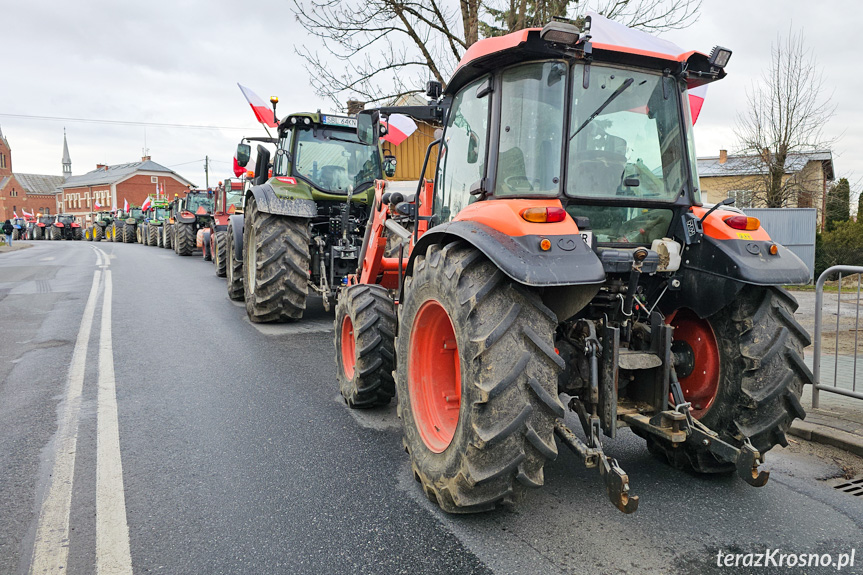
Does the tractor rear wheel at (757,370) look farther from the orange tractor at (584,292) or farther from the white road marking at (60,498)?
the white road marking at (60,498)

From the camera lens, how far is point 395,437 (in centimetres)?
428

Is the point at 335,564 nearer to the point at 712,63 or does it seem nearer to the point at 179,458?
the point at 179,458

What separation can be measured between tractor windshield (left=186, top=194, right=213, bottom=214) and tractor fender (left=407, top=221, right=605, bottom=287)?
72.1ft

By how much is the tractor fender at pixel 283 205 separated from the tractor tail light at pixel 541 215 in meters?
5.54

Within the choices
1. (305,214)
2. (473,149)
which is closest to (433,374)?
(473,149)

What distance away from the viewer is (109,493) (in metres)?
3.36

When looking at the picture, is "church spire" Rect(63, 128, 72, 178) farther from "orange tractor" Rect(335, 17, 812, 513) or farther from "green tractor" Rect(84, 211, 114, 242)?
"orange tractor" Rect(335, 17, 812, 513)

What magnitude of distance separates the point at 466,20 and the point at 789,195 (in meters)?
15.8

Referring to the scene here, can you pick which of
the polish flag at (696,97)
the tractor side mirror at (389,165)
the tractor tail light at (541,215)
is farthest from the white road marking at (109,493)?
the polish flag at (696,97)

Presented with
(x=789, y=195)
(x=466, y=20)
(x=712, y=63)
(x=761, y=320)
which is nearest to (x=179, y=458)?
(x=761, y=320)

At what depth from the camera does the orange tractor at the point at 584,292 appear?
2.77m

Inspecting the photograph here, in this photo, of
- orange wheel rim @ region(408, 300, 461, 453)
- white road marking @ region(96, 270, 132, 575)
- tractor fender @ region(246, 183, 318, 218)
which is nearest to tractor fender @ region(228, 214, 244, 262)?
tractor fender @ region(246, 183, 318, 218)

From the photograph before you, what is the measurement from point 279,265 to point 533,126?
541 cm

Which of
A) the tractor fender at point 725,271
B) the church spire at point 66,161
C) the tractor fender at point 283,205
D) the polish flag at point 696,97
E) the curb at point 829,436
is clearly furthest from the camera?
the church spire at point 66,161
